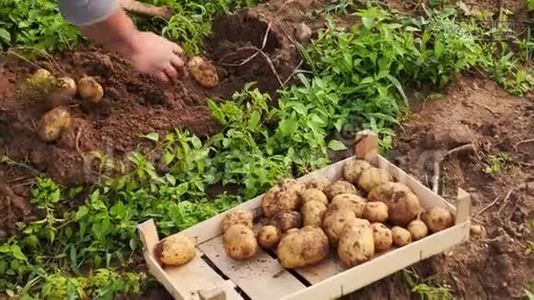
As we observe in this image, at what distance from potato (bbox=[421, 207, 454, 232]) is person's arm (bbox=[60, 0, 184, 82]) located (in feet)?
3.64

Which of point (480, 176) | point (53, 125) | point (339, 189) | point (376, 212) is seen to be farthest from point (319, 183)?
point (53, 125)

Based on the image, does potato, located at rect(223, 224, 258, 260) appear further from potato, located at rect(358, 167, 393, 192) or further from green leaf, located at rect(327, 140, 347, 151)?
green leaf, located at rect(327, 140, 347, 151)

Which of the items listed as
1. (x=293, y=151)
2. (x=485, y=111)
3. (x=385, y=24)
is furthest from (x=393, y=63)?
(x=293, y=151)

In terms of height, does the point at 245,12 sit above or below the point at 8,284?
above

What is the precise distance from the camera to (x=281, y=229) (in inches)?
138

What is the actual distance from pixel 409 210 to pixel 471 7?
1977mm

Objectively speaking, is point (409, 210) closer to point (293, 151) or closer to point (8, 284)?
point (293, 151)

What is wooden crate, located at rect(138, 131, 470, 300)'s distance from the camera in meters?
3.29

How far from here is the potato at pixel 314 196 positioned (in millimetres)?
3577

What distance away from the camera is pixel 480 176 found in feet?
13.3

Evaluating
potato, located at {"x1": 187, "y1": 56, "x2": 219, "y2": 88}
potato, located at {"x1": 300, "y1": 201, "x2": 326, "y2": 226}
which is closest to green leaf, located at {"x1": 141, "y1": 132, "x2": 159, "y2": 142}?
potato, located at {"x1": 187, "y1": 56, "x2": 219, "y2": 88}

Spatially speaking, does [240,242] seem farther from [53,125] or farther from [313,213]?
[53,125]

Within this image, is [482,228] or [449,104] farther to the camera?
[449,104]

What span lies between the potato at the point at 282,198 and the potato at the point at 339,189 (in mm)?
108
